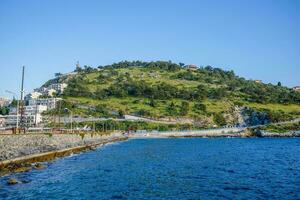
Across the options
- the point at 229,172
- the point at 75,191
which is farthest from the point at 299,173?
the point at 75,191

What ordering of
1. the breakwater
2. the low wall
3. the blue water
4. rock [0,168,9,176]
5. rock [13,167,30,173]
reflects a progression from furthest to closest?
1. the low wall
2. the breakwater
3. rock [13,167,30,173]
4. rock [0,168,9,176]
5. the blue water

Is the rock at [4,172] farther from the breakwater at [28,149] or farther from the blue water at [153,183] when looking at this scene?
the blue water at [153,183]

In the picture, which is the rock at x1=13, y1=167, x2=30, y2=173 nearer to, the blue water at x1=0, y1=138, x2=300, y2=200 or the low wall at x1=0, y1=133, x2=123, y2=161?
the blue water at x1=0, y1=138, x2=300, y2=200

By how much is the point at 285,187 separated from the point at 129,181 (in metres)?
16.6

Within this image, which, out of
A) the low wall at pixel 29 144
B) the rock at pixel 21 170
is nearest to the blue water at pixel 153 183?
the rock at pixel 21 170

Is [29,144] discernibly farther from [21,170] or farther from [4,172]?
[4,172]

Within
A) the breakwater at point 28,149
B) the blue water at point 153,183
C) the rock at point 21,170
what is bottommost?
the blue water at point 153,183

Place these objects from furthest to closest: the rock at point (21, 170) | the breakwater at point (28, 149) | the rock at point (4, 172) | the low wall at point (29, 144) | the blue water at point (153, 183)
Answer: the low wall at point (29, 144) < the breakwater at point (28, 149) < the rock at point (21, 170) < the rock at point (4, 172) < the blue water at point (153, 183)

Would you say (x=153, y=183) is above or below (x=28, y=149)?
below

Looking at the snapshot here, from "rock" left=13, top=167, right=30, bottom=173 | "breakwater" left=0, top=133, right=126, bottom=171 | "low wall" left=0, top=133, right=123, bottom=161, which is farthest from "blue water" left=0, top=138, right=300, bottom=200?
"low wall" left=0, top=133, right=123, bottom=161

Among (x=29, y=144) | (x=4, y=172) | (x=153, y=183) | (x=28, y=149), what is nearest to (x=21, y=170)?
(x=4, y=172)

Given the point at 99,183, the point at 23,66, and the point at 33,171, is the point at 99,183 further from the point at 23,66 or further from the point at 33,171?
the point at 23,66

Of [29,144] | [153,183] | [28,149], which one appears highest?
[29,144]

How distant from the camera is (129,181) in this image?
42594mm
